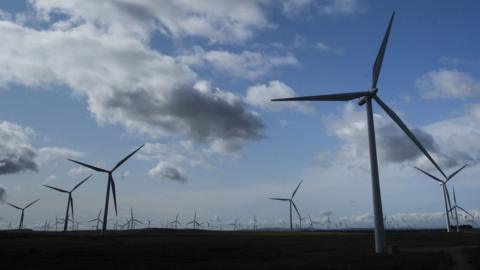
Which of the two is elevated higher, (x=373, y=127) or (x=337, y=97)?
(x=337, y=97)

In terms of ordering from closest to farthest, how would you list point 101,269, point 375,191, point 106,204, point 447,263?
point 101,269 < point 447,263 < point 375,191 < point 106,204

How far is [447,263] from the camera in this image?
42.4 metres

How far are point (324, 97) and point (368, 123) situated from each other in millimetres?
6851

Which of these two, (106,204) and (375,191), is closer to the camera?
(375,191)

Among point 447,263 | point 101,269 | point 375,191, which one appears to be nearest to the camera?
point 101,269

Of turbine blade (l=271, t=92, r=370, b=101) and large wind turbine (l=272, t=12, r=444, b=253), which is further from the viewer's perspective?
turbine blade (l=271, t=92, r=370, b=101)

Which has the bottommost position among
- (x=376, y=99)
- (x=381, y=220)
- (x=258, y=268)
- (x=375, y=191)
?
(x=258, y=268)

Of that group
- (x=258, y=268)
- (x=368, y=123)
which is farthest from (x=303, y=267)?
(x=368, y=123)

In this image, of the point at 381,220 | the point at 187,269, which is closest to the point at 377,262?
the point at 381,220

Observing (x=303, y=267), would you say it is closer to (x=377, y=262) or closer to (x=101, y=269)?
(x=377, y=262)

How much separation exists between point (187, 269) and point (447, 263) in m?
23.7

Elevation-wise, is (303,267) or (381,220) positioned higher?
(381,220)

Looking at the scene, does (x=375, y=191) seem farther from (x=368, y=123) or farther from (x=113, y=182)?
(x=113, y=182)

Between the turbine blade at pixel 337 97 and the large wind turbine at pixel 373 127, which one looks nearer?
the large wind turbine at pixel 373 127
